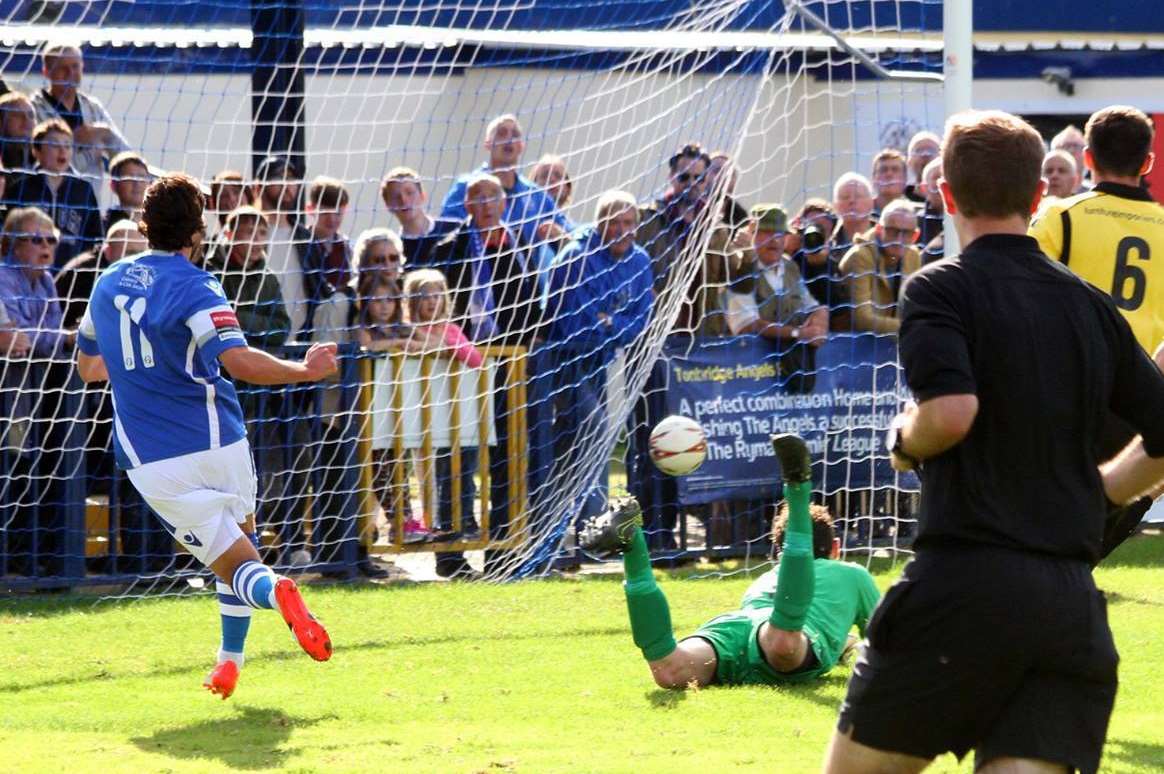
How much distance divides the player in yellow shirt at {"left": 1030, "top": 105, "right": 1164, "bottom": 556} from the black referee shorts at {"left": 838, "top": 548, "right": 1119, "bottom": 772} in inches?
99.0

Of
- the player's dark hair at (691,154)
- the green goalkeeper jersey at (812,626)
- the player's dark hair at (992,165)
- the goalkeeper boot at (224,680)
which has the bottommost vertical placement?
the goalkeeper boot at (224,680)

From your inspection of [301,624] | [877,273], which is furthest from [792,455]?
[877,273]

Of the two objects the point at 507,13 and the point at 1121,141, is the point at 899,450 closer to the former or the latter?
the point at 1121,141

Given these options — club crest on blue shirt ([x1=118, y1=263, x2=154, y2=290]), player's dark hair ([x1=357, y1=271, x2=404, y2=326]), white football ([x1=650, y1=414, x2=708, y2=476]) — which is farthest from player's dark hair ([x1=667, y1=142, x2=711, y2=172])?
club crest on blue shirt ([x1=118, y1=263, x2=154, y2=290])

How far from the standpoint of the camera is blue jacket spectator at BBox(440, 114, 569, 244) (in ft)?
34.1

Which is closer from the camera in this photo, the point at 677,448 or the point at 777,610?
the point at 777,610

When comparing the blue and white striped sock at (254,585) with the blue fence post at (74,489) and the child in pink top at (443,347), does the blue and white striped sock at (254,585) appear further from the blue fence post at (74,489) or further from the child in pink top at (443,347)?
the child in pink top at (443,347)

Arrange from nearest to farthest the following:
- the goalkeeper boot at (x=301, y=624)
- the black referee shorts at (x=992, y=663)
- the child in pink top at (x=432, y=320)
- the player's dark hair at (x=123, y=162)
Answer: the black referee shorts at (x=992, y=663)
the goalkeeper boot at (x=301, y=624)
the player's dark hair at (x=123, y=162)
the child in pink top at (x=432, y=320)

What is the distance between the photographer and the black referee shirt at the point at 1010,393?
3234 mm

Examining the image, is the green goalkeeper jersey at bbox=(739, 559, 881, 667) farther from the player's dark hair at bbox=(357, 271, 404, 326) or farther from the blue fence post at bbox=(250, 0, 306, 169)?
the blue fence post at bbox=(250, 0, 306, 169)

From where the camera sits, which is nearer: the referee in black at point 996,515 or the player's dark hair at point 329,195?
the referee in black at point 996,515

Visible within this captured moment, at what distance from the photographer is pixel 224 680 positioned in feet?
21.1

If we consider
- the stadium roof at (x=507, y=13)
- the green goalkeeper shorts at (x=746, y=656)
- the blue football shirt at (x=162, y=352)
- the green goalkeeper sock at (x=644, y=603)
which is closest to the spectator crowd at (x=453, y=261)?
the stadium roof at (x=507, y=13)

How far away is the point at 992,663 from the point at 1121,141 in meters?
2.89
